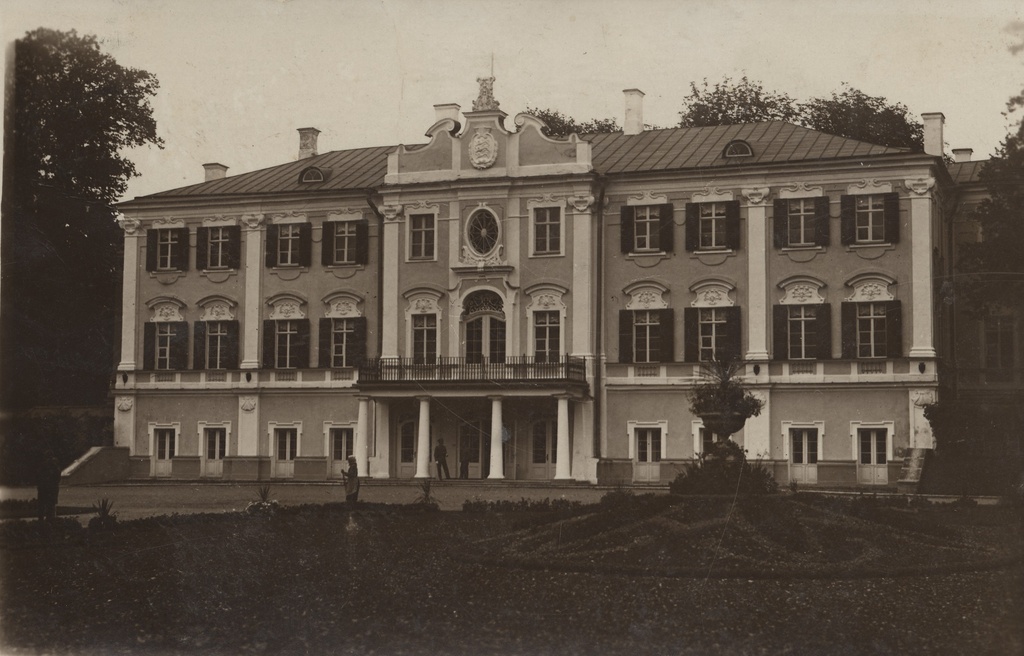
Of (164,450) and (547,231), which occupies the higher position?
(547,231)

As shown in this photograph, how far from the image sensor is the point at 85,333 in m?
34.0

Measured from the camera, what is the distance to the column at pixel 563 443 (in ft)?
118

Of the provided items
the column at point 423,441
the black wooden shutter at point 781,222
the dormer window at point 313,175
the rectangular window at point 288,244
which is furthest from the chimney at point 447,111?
the black wooden shutter at point 781,222

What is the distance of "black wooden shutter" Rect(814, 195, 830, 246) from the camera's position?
35031mm

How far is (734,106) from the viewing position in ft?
137

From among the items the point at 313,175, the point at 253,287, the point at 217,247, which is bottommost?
the point at 253,287

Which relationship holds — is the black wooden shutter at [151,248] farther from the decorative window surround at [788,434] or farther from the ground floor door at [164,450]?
the decorative window surround at [788,434]

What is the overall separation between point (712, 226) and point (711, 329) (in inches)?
114

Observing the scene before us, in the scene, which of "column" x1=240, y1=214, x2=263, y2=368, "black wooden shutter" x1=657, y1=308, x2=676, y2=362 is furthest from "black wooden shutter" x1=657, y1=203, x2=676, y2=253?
"column" x1=240, y1=214, x2=263, y2=368

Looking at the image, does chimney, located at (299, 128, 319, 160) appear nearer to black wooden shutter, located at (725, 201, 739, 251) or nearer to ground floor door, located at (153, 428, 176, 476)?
ground floor door, located at (153, 428, 176, 476)

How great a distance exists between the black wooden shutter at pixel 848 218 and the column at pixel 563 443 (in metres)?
8.81

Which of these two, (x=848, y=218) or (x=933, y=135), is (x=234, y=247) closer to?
(x=848, y=218)

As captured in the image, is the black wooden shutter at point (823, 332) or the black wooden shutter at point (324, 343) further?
the black wooden shutter at point (324, 343)

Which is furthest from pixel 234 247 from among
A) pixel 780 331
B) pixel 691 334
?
pixel 780 331
